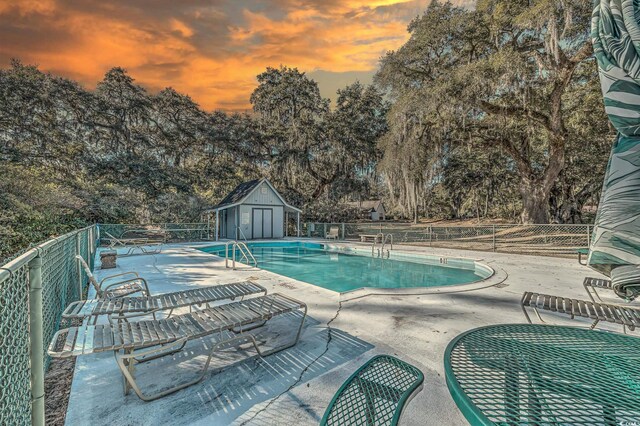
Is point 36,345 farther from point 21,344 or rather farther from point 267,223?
point 267,223

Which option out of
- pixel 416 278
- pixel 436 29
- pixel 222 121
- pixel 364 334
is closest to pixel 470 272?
pixel 416 278

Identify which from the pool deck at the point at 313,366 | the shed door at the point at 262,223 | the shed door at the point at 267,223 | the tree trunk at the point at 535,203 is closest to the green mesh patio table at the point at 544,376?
the pool deck at the point at 313,366

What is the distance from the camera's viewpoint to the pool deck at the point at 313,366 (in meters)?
1.90

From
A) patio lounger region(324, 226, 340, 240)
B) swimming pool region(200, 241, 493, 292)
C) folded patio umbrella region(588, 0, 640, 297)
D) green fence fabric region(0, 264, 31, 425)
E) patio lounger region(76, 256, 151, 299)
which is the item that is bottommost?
swimming pool region(200, 241, 493, 292)

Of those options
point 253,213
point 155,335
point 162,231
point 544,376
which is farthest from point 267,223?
point 544,376

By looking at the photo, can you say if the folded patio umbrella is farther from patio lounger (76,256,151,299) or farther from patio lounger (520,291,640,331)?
patio lounger (76,256,151,299)

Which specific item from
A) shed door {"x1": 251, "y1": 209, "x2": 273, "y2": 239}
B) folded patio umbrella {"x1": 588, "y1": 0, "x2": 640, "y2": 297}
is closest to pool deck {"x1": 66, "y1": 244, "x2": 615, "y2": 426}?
folded patio umbrella {"x1": 588, "y1": 0, "x2": 640, "y2": 297}

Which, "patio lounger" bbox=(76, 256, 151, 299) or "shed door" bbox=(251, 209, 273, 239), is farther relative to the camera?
"shed door" bbox=(251, 209, 273, 239)

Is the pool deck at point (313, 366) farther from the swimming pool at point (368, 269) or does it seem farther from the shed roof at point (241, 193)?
the shed roof at point (241, 193)

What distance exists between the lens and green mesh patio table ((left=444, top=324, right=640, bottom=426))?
879 millimetres

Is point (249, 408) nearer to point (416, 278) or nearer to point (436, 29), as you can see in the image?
point (416, 278)

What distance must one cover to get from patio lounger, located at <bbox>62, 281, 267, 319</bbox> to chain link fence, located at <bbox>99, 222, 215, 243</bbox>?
11.8 m

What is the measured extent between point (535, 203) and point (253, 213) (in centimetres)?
1442

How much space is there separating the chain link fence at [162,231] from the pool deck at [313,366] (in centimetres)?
1069
